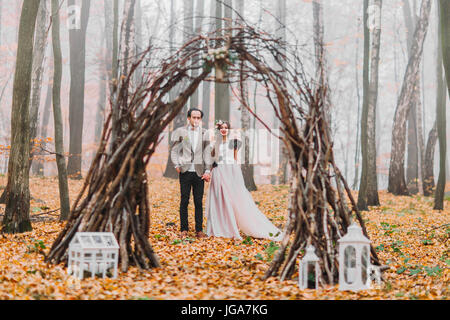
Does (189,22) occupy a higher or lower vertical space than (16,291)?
higher

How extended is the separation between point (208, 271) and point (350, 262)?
1.49 meters

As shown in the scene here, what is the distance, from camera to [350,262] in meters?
3.89

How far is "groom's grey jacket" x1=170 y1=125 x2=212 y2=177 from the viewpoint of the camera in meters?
6.25

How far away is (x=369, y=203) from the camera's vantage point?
1153cm

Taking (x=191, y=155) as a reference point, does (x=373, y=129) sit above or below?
above

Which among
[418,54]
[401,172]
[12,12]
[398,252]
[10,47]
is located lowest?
[398,252]

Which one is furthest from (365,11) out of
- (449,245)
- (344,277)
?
(344,277)

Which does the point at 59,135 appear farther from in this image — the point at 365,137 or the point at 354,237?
the point at 365,137

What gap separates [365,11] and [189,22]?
9503 mm

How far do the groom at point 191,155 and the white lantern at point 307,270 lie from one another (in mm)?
2646

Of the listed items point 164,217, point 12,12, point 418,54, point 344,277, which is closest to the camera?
point 344,277

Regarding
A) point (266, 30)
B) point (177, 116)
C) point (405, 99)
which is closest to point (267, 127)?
point (405, 99)

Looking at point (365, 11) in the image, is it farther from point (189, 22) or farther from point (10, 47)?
point (10, 47)

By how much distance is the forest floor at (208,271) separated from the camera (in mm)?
3654
